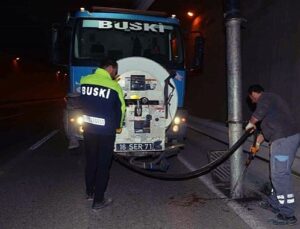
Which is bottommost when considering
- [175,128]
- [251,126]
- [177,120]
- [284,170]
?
[284,170]

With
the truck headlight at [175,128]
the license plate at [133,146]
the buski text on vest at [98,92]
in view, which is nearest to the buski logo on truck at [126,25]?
the truck headlight at [175,128]

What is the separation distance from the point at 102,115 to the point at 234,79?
6.46 ft

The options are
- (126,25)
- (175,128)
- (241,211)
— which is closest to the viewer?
(241,211)

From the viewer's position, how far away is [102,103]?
560 cm

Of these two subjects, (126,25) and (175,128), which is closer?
(175,128)

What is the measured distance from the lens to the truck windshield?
8.09 m

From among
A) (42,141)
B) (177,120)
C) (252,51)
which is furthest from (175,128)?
(42,141)

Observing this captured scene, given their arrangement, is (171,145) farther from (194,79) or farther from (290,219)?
(194,79)

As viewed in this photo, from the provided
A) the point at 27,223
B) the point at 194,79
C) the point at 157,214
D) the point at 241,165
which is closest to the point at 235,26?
the point at 241,165

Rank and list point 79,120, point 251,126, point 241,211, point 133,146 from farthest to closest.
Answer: point 79,120
point 133,146
point 241,211
point 251,126

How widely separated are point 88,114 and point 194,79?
14.6 meters

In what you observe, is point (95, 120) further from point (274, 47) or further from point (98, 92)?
point (274, 47)

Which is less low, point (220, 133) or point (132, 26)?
point (132, 26)

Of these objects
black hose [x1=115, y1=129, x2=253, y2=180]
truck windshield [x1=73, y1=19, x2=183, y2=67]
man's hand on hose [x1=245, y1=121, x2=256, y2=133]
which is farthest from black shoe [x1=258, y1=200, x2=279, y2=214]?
truck windshield [x1=73, y1=19, x2=183, y2=67]
